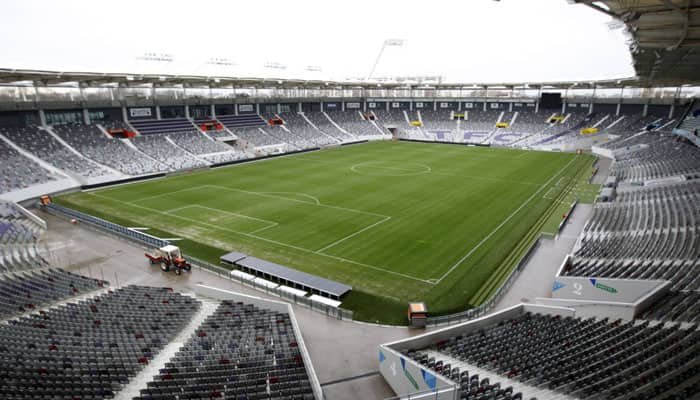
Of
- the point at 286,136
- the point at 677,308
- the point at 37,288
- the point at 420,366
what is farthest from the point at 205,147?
the point at 677,308

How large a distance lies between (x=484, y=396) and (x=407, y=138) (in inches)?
2891

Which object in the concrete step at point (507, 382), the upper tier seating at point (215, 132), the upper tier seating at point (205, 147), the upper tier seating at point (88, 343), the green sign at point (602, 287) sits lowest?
the upper tier seating at point (88, 343)

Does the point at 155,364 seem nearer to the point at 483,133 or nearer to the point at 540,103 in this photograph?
the point at 483,133

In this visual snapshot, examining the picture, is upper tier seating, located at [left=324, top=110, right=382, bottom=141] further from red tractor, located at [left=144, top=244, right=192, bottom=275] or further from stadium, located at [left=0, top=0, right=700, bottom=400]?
red tractor, located at [left=144, top=244, right=192, bottom=275]

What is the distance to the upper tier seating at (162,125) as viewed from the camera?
58000 millimetres

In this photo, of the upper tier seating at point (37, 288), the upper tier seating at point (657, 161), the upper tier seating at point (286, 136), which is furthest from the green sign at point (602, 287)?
the upper tier seating at point (286, 136)

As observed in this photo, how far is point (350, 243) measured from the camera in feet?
88.2

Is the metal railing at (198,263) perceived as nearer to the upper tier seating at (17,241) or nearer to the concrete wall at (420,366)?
the upper tier seating at (17,241)

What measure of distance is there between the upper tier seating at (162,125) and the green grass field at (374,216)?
1429 centimetres

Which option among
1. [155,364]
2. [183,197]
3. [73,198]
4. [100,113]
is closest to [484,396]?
[155,364]

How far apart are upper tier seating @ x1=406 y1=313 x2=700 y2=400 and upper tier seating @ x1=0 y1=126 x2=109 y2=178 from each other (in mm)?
42730

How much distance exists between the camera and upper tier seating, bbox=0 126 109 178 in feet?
143

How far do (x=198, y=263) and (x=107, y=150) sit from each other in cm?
3448

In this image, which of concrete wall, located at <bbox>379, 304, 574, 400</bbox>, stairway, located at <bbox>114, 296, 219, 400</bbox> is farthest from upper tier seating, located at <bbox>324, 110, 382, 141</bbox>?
concrete wall, located at <bbox>379, 304, 574, 400</bbox>
